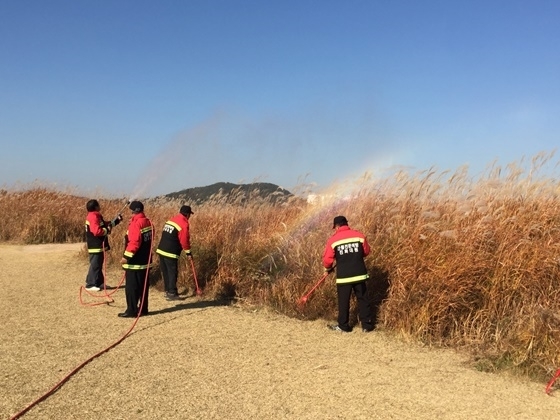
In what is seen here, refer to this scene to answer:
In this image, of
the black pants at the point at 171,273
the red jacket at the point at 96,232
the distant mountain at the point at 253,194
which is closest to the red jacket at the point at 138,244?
the black pants at the point at 171,273

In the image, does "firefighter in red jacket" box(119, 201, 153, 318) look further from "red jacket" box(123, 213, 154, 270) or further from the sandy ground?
the sandy ground

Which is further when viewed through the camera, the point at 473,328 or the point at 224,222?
the point at 224,222

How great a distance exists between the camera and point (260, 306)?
25.7ft

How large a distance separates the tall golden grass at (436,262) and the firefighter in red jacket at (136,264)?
66.3 inches

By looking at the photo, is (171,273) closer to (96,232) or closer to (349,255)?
(96,232)

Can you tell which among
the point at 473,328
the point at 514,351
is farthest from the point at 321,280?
the point at 514,351

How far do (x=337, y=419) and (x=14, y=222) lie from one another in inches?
593

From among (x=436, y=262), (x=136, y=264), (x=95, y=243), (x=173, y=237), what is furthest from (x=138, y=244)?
(x=436, y=262)

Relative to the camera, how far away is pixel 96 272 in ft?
30.0

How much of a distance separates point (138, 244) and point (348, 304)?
3255 millimetres

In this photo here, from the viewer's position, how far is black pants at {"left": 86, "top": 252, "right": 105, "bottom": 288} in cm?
914

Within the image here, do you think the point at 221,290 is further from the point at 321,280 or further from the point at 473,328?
the point at 473,328

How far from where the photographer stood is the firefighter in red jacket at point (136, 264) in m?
7.18

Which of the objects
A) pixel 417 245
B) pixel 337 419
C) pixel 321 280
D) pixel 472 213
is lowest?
pixel 337 419
